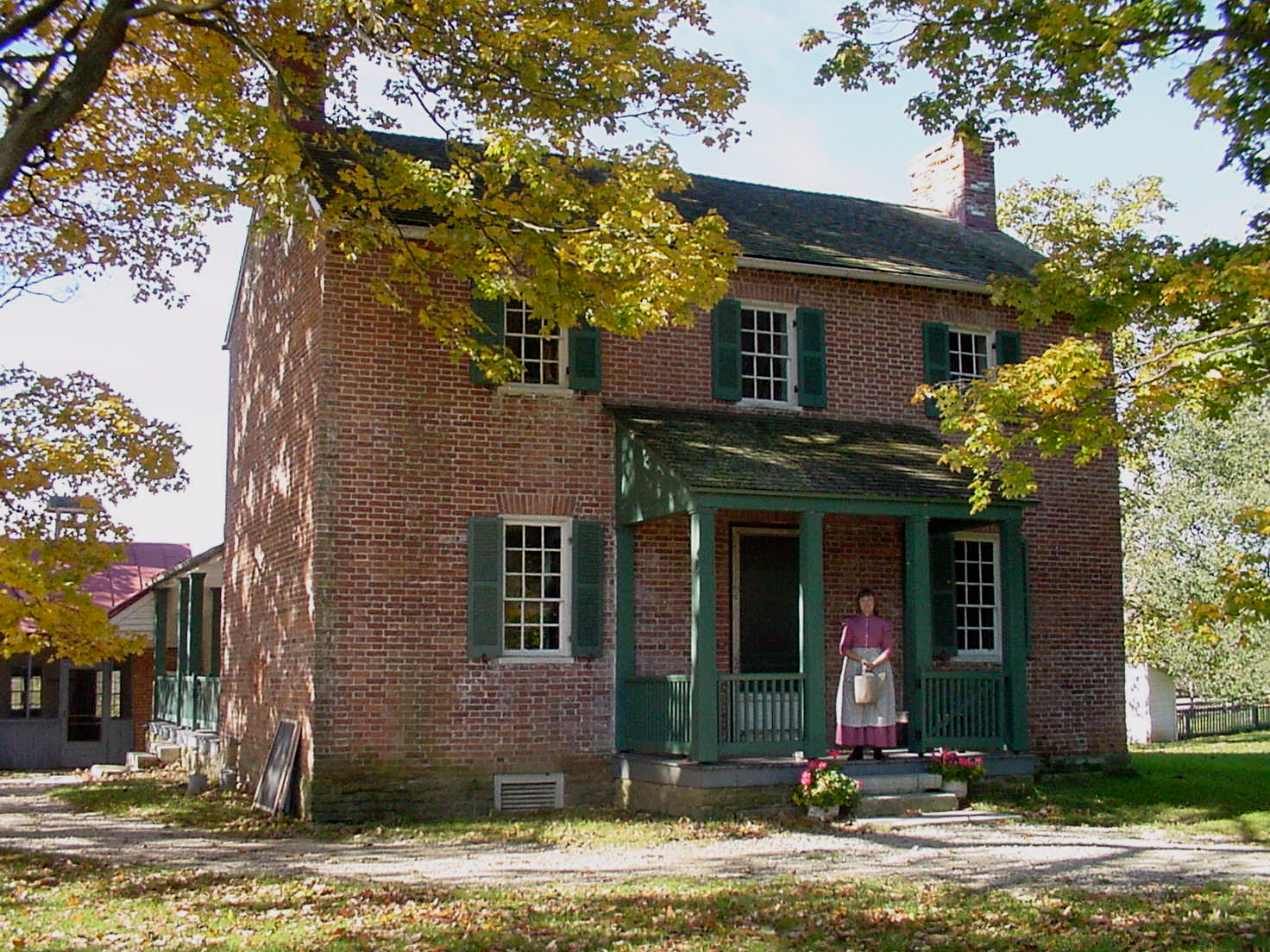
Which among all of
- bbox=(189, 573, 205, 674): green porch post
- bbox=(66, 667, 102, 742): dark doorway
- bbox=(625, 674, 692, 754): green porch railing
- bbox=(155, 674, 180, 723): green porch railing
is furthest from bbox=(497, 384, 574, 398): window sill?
bbox=(66, 667, 102, 742): dark doorway

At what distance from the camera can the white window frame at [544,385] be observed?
51.6 feet

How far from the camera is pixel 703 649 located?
1412 cm

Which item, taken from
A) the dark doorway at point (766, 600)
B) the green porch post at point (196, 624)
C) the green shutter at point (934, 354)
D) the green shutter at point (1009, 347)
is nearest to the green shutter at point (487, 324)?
the dark doorway at point (766, 600)

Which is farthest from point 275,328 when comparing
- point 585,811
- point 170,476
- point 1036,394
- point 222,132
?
point 1036,394

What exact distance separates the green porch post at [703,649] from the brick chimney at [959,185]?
9.87 meters

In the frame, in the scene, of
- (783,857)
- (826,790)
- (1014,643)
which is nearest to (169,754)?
(826,790)

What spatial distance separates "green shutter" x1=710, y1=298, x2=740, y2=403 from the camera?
1666 cm

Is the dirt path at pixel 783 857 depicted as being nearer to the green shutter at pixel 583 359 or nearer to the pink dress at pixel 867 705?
the pink dress at pixel 867 705

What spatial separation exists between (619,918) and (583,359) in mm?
8117

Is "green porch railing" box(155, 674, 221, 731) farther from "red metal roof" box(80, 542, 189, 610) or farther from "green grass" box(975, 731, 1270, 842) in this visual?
"green grass" box(975, 731, 1270, 842)

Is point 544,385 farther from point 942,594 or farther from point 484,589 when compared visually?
point 942,594

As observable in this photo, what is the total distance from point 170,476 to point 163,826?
12.8 ft

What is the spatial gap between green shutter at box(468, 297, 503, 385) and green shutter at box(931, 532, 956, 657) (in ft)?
18.9

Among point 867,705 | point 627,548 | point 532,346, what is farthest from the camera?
point 532,346
